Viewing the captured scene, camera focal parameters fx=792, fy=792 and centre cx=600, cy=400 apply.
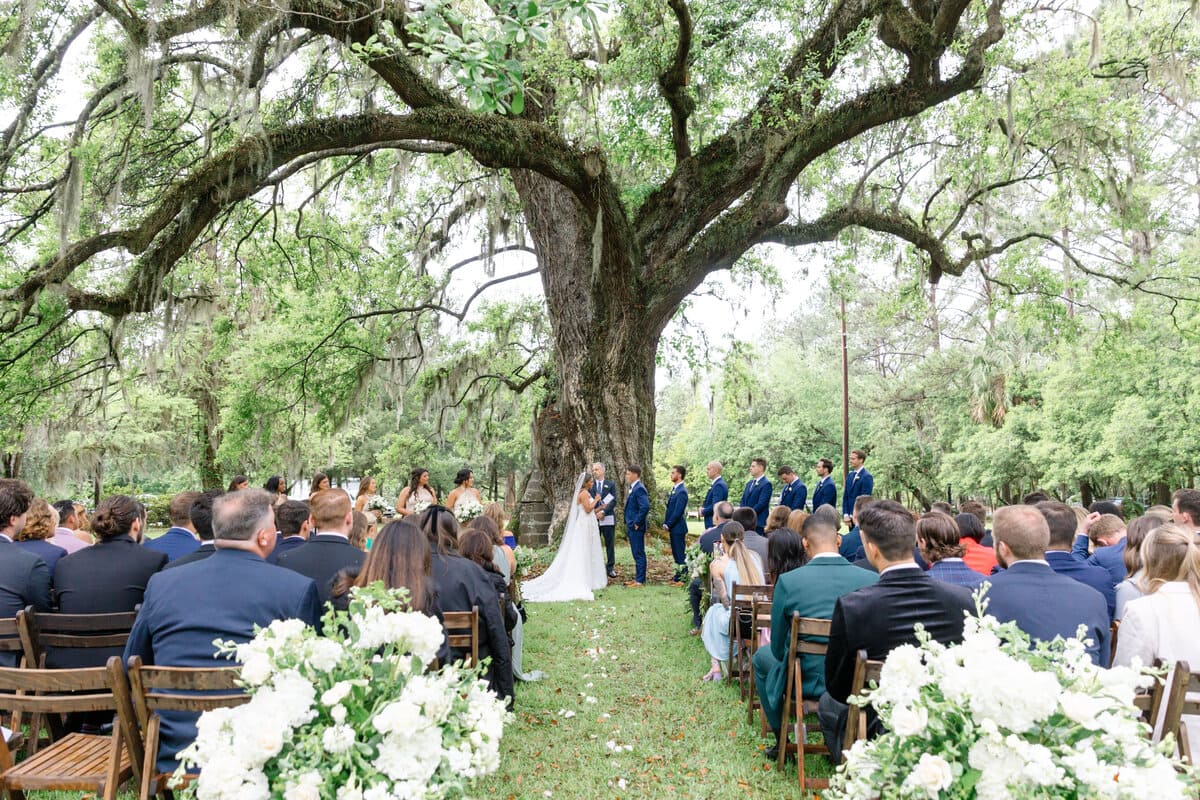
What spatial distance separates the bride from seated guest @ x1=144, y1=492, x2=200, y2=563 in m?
5.52

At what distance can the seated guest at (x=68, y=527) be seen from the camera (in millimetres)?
6281

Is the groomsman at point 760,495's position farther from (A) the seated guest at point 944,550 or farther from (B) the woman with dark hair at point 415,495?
(A) the seated guest at point 944,550

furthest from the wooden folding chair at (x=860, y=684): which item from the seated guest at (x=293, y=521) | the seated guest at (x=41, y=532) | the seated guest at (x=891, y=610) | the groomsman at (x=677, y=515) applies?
the groomsman at (x=677, y=515)

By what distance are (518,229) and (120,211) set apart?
6792 millimetres

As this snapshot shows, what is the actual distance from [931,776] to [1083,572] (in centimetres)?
388

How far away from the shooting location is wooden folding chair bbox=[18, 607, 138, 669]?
3.90m

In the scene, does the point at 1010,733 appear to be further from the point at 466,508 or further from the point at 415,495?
the point at 415,495

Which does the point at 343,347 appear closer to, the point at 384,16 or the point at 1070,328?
the point at 384,16

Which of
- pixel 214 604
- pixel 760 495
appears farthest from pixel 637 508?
pixel 214 604

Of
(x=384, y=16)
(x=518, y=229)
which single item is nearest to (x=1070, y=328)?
(x=518, y=229)

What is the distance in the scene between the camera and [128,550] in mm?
4551

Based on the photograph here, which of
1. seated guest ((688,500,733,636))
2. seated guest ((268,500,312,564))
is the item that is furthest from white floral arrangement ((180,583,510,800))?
seated guest ((688,500,733,636))

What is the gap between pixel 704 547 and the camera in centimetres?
785

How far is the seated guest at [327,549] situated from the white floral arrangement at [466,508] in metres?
4.98
